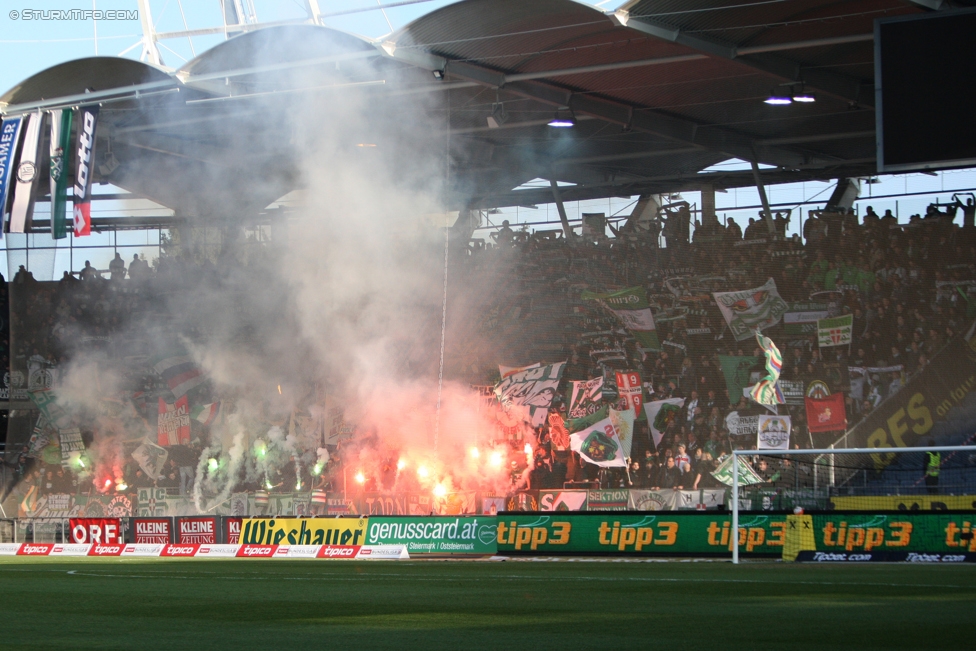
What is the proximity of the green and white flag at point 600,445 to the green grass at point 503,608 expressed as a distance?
31.5 ft

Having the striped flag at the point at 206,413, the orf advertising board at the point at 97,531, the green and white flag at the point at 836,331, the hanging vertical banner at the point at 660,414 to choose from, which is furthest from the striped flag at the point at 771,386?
the striped flag at the point at 206,413

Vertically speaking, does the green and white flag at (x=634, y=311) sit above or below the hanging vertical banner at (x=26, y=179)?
below

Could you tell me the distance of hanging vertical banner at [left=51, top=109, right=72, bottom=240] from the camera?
78.2 ft

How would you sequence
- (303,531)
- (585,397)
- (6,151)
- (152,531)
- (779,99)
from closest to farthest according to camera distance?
1. (303,531)
2. (152,531)
3. (779,99)
4. (6,151)
5. (585,397)

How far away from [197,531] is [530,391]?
7993 mm

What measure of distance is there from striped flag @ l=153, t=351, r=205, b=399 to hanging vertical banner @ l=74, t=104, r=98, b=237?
5.54 metres

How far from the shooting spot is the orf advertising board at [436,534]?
60.8 ft

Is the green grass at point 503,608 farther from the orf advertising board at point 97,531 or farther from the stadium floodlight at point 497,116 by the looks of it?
the stadium floodlight at point 497,116

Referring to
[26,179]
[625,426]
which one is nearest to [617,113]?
[625,426]

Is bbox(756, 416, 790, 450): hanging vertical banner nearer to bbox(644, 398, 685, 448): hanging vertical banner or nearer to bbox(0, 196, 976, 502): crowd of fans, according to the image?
bbox(0, 196, 976, 502): crowd of fans

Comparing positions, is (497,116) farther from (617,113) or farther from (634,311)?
(634,311)

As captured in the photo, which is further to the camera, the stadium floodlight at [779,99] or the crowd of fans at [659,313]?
the crowd of fans at [659,313]

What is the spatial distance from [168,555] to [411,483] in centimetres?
665

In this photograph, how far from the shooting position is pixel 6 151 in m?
24.3
